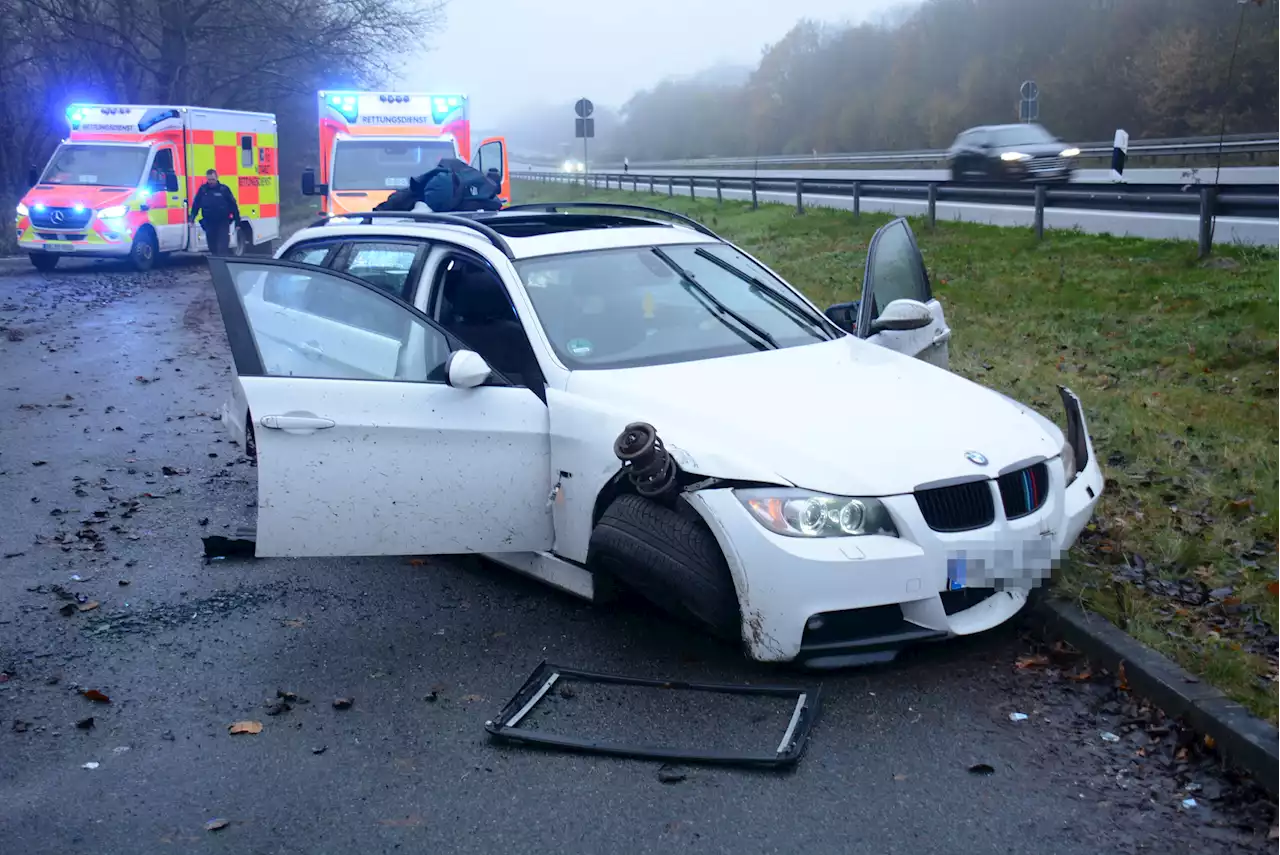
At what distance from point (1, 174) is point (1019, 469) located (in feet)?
121

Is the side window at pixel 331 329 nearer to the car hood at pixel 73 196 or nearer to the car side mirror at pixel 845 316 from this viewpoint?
the car side mirror at pixel 845 316

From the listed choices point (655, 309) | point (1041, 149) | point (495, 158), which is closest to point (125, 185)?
point (495, 158)

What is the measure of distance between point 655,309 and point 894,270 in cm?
196

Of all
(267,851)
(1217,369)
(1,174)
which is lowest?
(267,851)

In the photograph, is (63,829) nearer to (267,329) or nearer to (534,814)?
(534,814)

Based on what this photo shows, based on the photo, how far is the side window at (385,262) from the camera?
6273 mm

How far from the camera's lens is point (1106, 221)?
58.1 ft

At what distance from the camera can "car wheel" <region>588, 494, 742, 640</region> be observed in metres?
4.56

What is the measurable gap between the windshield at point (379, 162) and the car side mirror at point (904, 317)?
14.7 m

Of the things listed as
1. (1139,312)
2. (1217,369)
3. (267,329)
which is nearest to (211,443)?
(267,329)

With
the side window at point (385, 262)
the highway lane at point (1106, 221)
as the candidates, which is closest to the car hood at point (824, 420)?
the side window at point (385, 262)

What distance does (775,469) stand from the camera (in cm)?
451

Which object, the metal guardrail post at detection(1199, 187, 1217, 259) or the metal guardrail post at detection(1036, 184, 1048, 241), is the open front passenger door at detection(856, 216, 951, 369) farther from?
the metal guardrail post at detection(1036, 184, 1048, 241)

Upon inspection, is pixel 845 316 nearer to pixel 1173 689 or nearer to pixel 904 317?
pixel 904 317
